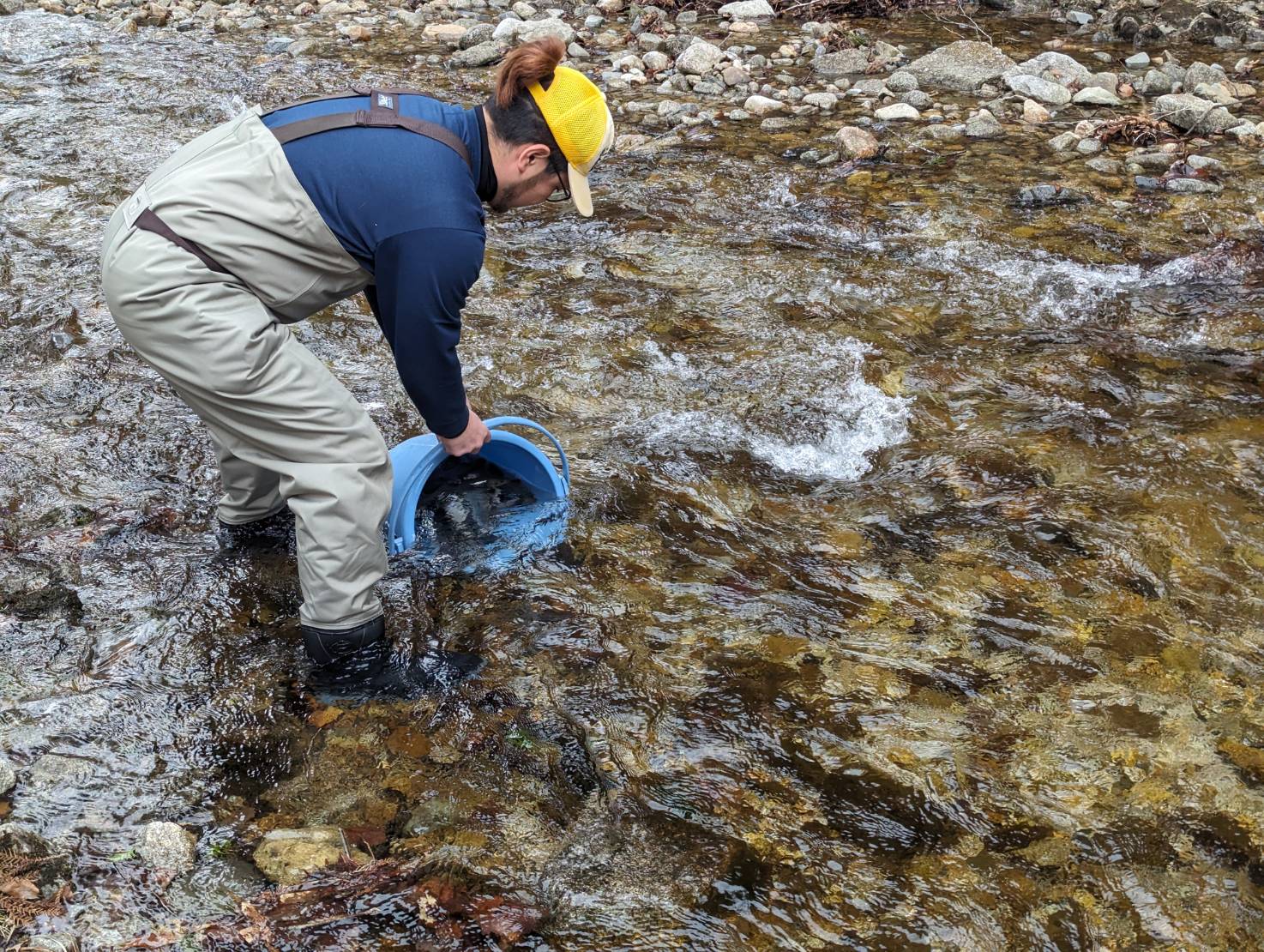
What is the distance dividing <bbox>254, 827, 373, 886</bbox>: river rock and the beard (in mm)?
1949

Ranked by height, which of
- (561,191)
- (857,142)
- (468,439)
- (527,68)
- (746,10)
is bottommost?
(857,142)

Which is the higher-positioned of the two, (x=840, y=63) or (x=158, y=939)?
(x=158, y=939)

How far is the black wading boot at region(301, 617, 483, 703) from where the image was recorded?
3.46 meters

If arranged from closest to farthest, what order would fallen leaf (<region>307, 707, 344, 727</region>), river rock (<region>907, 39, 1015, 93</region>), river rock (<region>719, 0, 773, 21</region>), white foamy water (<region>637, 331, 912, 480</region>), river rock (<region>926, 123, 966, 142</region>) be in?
1. fallen leaf (<region>307, 707, 344, 727</region>)
2. white foamy water (<region>637, 331, 912, 480</region>)
3. river rock (<region>926, 123, 966, 142</region>)
4. river rock (<region>907, 39, 1015, 93</region>)
5. river rock (<region>719, 0, 773, 21</region>)

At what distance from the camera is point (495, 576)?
4137 millimetres

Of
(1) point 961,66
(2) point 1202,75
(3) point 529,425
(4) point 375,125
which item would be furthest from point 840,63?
(4) point 375,125

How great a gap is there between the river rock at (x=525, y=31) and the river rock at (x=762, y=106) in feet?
10.6

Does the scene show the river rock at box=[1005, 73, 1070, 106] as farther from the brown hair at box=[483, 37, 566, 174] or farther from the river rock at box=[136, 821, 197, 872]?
the river rock at box=[136, 821, 197, 872]

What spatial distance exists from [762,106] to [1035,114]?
2.40 metres

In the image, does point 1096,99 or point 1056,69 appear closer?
point 1096,99

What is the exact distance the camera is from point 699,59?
35.2 ft

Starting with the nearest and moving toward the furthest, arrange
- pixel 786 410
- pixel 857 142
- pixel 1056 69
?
pixel 786 410, pixel 857 142, pixel 1056 69

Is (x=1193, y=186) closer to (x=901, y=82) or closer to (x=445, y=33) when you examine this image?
(x=901, y=82)

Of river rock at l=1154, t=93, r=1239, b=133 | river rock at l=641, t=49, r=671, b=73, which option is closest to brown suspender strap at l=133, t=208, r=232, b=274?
river rock at l=1154, t=93, r=1239, b=133
